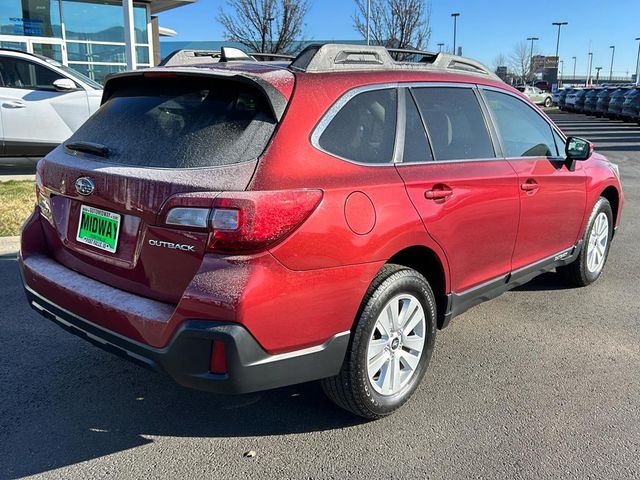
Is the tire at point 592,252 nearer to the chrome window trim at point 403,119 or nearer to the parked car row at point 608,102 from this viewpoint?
the chrome window trim at point 403,119

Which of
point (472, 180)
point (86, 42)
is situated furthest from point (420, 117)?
point (86, 42)

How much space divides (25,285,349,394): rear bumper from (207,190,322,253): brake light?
326mm

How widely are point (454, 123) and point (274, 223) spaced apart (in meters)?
1.69

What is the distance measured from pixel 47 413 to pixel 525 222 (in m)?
3.12

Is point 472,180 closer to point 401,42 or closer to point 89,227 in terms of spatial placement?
point 89,227

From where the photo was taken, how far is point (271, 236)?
Answer: 8.11 ft

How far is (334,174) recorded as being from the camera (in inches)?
108

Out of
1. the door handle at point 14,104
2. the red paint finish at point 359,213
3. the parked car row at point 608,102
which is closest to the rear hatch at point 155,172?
the red paint finish at point 359,213

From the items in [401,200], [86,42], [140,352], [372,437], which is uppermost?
[86,42]

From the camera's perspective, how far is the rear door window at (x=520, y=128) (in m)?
4.04

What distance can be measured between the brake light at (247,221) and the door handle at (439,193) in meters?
0.99

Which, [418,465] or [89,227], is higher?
[89,227]

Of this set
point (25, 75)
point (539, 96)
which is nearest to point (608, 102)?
point (539, 96)

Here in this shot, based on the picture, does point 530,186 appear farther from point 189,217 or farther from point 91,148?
point 91,148
